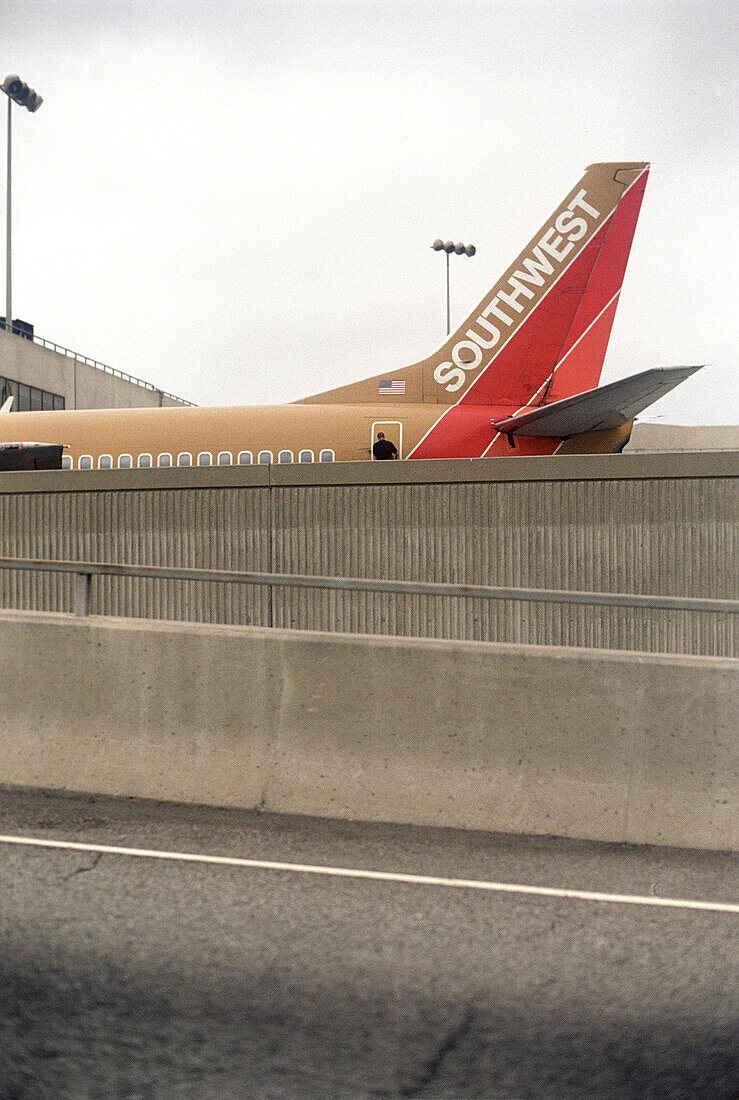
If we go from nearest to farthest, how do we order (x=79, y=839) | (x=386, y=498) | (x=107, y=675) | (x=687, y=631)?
1. (x=79, y=839)
2. (x=107, y=675)
3. (x=687, y=631)
4. (x=386, y=498)

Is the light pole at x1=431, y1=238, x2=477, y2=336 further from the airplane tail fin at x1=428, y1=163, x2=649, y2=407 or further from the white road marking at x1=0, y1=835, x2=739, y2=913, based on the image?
the white road marking at x1=0, y1=835, x2=739, y2=913

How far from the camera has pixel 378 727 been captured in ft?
22.7

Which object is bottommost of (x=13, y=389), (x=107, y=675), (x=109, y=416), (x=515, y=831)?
(x=515, y=831)

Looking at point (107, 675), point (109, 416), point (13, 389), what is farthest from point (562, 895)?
point (13, 389)

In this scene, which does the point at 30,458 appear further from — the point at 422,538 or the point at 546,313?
the point at 546,313

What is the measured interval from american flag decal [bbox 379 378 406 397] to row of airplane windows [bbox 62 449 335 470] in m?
2.57

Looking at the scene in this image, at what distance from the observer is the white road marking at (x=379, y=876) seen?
525 cm

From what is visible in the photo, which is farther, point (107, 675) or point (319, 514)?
point (319, 514)

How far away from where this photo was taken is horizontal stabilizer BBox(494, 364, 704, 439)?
13.9m

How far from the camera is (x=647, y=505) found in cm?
1109

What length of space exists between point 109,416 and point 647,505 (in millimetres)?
10679

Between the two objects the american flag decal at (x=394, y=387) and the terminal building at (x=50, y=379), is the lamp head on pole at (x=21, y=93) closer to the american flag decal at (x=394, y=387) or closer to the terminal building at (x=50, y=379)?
the terminal building at (x=50, y=379)

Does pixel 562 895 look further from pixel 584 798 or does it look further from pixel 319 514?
pixel 319 514

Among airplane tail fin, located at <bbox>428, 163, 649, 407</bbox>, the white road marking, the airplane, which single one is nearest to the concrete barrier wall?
the white road marking
